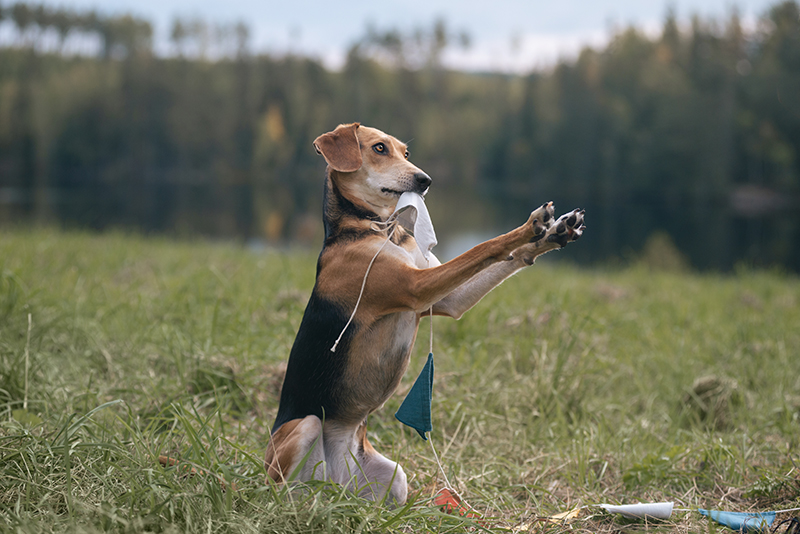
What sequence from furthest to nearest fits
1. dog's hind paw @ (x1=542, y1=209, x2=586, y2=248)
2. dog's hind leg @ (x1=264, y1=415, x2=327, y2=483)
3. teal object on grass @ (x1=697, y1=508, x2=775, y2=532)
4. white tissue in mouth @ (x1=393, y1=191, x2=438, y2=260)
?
teal object on grass @ (x1=697, y1=508, x2=775, y2=532) < dog's hind leg @ (x1=264, y1=415, x2=327, y2=483) < white tissue in mouth @ (x1=393, y1=191, x2=438, y2=260) < dog's hind paw @ (x1=542, y1=209, x2=586, y2=248)

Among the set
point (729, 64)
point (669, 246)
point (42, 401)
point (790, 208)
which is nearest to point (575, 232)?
point (42, 401)

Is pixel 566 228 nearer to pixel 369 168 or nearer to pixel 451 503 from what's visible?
pixel 369 168

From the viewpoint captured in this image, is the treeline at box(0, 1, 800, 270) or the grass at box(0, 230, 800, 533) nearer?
the grass at box(0, 230, 800, 533)

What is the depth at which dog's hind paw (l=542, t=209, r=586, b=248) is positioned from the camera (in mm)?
2150

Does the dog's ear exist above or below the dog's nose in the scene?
above

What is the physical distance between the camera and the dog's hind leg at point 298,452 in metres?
2.38

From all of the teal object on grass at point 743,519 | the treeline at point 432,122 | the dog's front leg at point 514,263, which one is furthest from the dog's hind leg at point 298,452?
the treeline at point 432,122

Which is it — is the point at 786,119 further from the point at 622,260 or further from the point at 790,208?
the point at 622,260

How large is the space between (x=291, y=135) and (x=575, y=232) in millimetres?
55966

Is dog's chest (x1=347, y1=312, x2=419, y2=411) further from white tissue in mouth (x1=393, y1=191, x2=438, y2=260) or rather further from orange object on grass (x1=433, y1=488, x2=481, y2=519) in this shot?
orange object on grass (x1=433, y1=488, x2=481, y2=519)

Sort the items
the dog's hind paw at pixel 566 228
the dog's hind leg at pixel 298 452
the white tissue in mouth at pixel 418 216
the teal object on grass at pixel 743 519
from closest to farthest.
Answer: the dog's hind paw at pixel 566 228 → the white tissue in mouth at pixel 418 216 → the dog's hind leg at pixel 298 452 → the teal object on grass at pixel 743 519

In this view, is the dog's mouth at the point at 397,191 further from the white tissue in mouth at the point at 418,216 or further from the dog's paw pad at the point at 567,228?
the dog's paw pad at the point at 567,228

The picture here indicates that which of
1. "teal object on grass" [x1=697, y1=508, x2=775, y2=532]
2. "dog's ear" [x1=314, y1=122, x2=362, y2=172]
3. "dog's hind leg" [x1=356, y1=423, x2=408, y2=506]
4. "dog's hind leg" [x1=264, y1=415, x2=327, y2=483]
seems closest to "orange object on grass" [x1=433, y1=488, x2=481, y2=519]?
"dog's hind leg" [x1=356, y1=423, x2=408, y2=506]

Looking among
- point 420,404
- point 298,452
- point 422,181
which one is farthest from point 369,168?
point 298,452
